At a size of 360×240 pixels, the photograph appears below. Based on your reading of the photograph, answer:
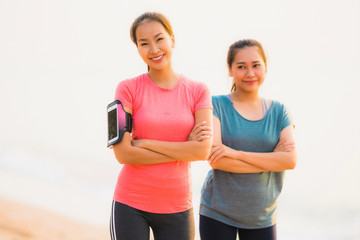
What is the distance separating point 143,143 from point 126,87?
0.34 meters

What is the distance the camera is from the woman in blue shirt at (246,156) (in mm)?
2320

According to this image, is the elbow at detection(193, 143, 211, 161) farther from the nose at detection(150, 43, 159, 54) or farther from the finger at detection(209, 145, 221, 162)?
the nose at detection(150, 43, 159, 54)

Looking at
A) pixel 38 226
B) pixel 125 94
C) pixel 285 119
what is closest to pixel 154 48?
pixel 125 94

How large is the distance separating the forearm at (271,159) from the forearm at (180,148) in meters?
0.28

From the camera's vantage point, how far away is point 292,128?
A: 2537 mm

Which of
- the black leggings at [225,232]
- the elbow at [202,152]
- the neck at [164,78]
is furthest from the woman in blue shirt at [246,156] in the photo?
the neck at [164,78]

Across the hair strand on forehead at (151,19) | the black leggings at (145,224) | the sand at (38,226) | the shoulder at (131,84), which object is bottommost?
the sand at (38,226)

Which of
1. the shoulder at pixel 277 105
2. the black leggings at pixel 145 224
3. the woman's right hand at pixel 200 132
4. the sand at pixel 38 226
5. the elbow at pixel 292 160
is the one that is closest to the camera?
the black leggings at pixel 145 224

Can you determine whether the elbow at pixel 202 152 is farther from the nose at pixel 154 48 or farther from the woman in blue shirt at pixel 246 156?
the nose at pixel 154 48

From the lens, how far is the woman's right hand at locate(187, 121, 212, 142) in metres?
2.16

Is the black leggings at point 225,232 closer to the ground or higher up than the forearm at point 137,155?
Result: closer to the ground

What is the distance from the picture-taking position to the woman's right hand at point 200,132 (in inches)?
85.0

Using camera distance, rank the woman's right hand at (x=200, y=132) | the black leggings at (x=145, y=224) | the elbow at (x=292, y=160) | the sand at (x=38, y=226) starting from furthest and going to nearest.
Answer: the sand at (x=38, y=226), the elbow at (x=292, y=160), the woman's right hand at (x=200, y=132), the black leggings at (x=145, y=224)

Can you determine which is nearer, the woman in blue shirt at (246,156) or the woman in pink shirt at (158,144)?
the woman in pink shirt at (158,144)
